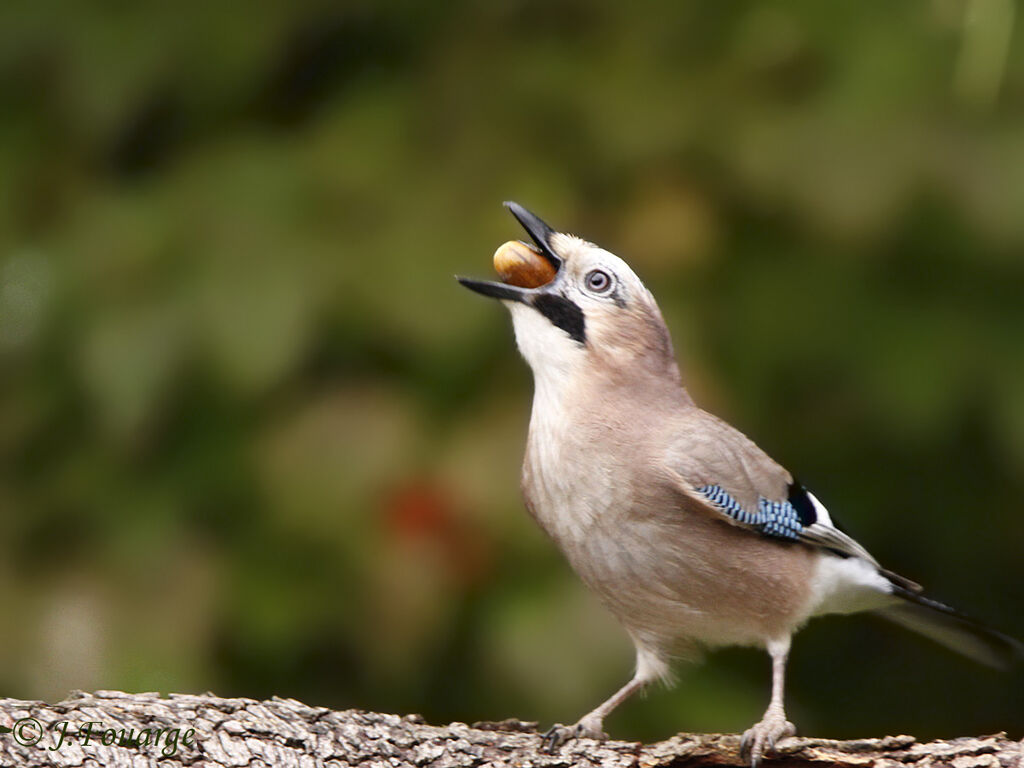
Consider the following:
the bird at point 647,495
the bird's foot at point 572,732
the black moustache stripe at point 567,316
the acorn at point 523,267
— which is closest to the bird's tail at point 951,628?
the bird at point 647,495

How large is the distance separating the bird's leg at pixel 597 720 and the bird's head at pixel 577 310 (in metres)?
0.83

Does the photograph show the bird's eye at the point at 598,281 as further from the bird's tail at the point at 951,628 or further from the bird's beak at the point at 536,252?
the bird's tail at the point at 951,628

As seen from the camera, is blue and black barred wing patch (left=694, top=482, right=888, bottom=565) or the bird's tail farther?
the bird's tail

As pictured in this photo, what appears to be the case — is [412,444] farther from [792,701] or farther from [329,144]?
[792,701]

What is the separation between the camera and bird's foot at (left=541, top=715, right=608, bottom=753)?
12.0 feet

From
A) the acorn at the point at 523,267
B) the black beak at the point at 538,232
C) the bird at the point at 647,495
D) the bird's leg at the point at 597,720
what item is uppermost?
the black beak at the point at 538,232

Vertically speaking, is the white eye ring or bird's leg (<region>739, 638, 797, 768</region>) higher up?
the white eye ring

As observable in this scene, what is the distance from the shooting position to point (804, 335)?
4.82m

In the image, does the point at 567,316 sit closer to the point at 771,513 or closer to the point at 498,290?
the point at 498,290

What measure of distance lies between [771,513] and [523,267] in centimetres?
90

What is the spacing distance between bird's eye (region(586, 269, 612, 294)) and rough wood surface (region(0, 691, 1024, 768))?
44.6 inches

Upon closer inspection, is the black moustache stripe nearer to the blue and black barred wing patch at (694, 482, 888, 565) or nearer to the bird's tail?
the blue and black barred wing patch at (694, 482, 888, 565)

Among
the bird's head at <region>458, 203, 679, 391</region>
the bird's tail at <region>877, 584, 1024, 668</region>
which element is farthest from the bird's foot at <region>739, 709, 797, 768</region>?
the bird's head at <region>458, 203, 679, 391</region>

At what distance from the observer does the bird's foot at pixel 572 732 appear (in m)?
3.66
